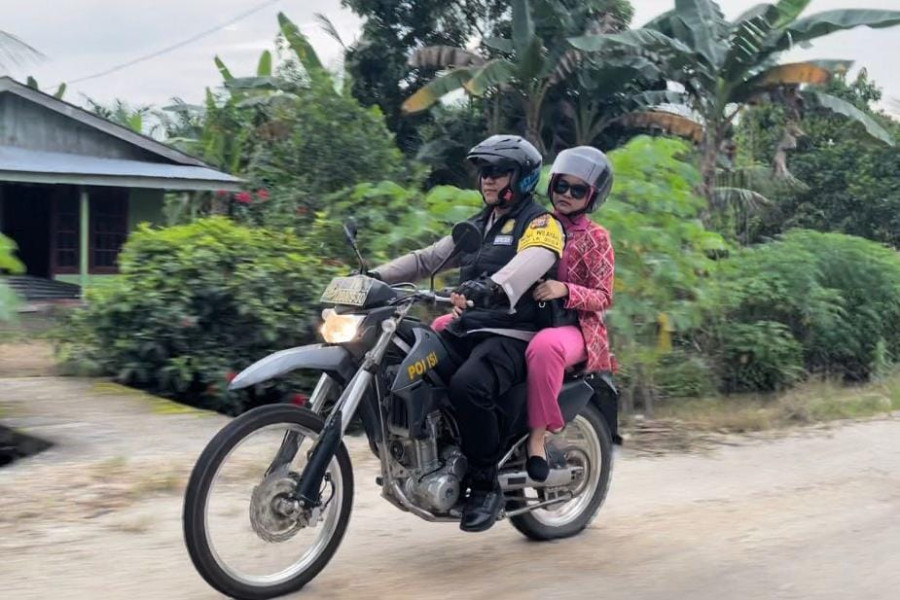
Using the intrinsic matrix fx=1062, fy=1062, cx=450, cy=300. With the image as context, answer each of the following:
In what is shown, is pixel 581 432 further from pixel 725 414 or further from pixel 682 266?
pixel 725 414

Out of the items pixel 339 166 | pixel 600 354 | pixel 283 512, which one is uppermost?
pixel 339 166

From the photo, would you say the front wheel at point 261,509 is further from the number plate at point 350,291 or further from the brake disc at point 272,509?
the number plate at point 350,291

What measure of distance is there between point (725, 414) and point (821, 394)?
207cm

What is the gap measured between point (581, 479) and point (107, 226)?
49.5 ft

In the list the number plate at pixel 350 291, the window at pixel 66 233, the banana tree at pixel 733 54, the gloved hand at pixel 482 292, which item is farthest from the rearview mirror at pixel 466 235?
the window at pixel 66 233

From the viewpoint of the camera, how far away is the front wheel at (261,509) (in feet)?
12.7

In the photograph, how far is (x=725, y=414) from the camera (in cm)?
915

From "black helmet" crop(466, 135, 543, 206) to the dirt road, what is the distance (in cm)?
168

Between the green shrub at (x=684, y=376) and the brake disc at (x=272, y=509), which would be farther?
the green shrub at (x=684, y=376)

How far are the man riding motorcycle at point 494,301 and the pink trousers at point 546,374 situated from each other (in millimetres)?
70

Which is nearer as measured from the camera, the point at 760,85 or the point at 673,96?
the point at 760,85

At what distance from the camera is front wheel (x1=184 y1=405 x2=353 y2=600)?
152 inches

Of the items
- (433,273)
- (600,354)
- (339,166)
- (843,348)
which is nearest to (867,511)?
(600,354)

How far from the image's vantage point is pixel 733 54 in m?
17.1
